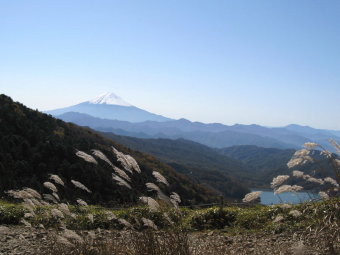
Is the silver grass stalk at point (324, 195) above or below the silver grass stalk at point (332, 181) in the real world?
below

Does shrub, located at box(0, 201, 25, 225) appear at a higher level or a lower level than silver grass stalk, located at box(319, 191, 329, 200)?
lower

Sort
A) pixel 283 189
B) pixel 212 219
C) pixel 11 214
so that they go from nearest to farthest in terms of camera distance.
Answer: pixel 283 189, pixel 212 219, pixel 11 214

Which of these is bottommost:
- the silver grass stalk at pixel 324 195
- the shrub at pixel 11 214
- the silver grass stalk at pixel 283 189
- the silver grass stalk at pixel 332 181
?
the shrub at pixel 11 214

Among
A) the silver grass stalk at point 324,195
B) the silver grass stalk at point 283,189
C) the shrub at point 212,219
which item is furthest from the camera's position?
the shrub at point 212,219

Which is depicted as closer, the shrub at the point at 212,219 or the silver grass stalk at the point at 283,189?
the silver grass stalk at the point at 283,189

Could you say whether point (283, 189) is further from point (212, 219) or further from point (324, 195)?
point (212, 219)

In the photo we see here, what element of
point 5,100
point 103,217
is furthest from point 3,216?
point 5,100

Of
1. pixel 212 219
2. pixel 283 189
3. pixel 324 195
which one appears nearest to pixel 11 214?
pixel 212 219

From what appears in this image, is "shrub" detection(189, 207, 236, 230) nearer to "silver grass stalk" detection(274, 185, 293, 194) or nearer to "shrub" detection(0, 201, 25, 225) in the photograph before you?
"shrub" detection(0, 201, 25, 225)

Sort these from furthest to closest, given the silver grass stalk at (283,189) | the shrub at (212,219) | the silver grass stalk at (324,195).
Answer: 1. the shrub at (212,219)
2. the silver grass stalk at (324,195)
3. the silver grass stalk at (283,189)

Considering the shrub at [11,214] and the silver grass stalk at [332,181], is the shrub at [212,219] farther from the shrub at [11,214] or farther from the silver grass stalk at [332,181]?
the silver grass stalk at [332,181]

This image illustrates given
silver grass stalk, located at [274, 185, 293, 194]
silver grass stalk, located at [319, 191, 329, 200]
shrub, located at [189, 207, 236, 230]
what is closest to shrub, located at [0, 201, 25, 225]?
shrub, located at [189, 207, 236, 230]

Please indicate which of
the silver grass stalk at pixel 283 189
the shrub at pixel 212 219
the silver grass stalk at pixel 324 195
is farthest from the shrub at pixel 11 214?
the silver grass stalk at pixel 324 195

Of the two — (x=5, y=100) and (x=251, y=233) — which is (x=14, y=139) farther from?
(x=251, y=233)
